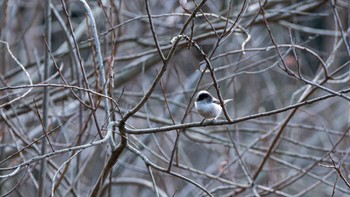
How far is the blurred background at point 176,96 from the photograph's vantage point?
3.11 meters

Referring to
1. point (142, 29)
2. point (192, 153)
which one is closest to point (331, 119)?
point (192, 153)

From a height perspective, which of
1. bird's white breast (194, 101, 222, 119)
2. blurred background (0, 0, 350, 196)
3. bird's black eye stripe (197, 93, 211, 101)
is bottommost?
bird's white breast (194, 101, 222, 119)

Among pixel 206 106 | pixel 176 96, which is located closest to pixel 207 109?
pixel 206 106

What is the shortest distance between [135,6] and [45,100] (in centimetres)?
408

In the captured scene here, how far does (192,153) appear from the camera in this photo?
9.77m

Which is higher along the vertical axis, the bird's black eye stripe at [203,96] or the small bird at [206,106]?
the bird's black eye stripe at [203,96]

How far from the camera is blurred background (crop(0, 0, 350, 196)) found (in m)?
3.11

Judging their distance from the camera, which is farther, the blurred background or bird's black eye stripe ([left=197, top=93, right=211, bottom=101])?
bird's black eye stripe ([left=197, top=93, right=211, bottom=101])

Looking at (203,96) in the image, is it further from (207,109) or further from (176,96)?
(176,96)

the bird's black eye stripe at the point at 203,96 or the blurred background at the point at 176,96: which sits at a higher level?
the blurred background at the point at 176,96

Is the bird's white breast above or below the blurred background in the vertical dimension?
below

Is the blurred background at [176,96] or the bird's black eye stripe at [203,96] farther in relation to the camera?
the bird's black eye stripe at [203,96]

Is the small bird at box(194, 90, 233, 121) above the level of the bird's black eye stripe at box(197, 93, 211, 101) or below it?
below

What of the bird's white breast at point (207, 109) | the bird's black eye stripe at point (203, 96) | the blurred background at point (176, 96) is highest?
the blurred background at point (176, 96)
